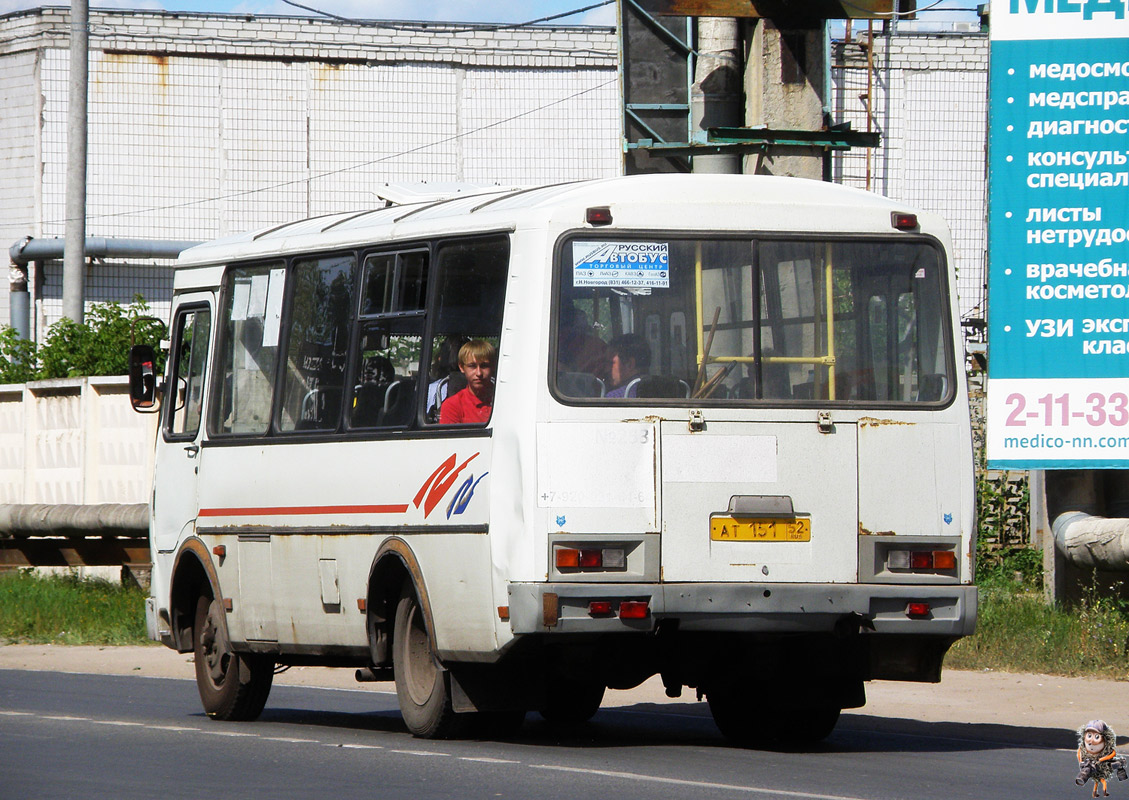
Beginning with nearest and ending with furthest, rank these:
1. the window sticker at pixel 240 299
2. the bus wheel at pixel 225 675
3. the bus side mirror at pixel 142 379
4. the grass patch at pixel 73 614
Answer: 1. the window sticker at pixel 240 299
2. the bus wheel at pixel 225 675
3. the bus side mirror at pixel 142 379
4. the grass patch at pixel 73 614

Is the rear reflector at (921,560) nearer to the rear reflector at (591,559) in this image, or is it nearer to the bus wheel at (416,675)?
the rear reflector at (591,559)

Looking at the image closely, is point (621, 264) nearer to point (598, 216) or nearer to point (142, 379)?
point (598, 216)

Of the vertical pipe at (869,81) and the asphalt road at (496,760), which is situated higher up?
the vertical pipe at (869,81)

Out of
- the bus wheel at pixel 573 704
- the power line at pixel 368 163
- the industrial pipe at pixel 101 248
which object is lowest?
the bus wheel at pixel 573 704

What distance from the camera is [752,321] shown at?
35.0 ft

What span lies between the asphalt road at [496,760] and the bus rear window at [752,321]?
1800 mm

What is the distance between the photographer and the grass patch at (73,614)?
835 inches

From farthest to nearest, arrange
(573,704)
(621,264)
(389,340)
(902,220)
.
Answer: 1. (573,704)
2. (389,340)
3. (902,220)
4. (621,264)

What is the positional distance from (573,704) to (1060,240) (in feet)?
19.6

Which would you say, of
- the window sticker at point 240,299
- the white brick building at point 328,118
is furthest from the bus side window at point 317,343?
the white brick building at point 328,118

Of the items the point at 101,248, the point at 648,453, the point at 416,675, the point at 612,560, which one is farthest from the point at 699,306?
the point at 101,248

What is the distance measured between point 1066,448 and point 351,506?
686 centimetres

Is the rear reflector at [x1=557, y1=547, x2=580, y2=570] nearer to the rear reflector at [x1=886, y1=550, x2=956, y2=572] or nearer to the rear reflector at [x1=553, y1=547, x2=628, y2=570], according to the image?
the rear reflector at [x1=553, y1=547, x2=628, y2=570]

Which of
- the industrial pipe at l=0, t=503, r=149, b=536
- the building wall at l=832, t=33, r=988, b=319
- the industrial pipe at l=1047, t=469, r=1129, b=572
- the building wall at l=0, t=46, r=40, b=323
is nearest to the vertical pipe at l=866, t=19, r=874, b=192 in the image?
the building wall at l=832, t=33, r=988, b=319
